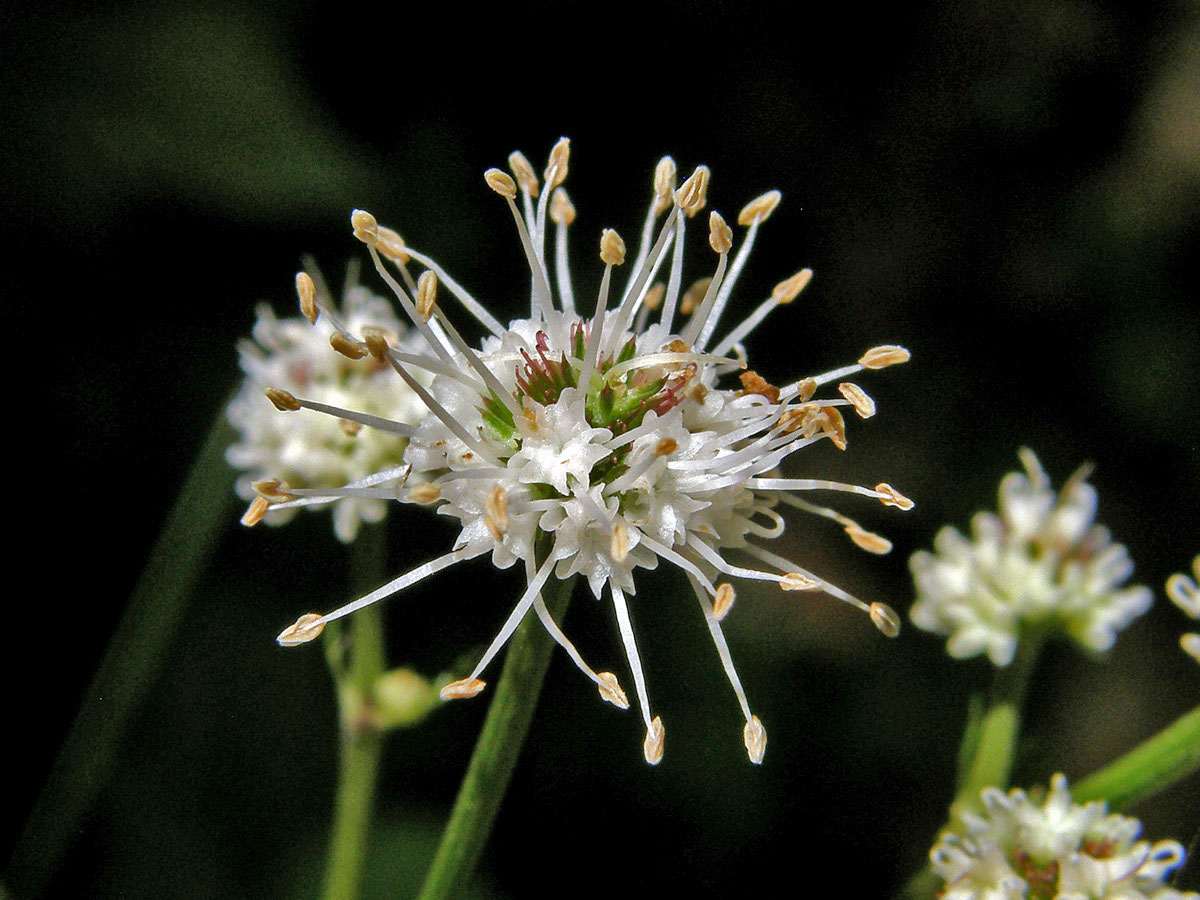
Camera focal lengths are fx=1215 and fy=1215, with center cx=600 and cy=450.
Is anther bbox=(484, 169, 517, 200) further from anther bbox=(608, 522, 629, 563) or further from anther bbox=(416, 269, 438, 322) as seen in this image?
anther bbox=(608, 522, 629, 563)

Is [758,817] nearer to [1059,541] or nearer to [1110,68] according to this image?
[1059,541]

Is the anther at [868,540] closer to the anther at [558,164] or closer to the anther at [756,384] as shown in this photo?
the anther at [756,384]

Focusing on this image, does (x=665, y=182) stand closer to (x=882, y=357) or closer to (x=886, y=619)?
(x=882, y=357)

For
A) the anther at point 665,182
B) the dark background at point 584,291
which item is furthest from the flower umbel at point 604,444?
the dark background at point 584,291

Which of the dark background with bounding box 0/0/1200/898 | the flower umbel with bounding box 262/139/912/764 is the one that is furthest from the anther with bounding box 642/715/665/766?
the dark background with bounding box 0/0/1200/898

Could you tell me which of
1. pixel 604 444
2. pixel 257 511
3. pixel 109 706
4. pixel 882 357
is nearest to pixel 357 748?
pixel 109 706
